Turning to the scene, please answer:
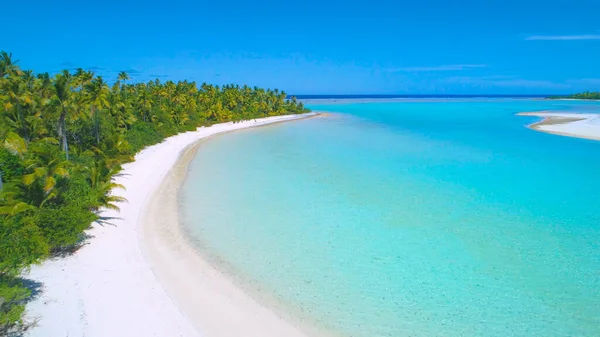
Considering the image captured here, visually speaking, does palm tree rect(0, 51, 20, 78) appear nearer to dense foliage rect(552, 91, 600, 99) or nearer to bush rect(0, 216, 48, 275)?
bush rect(0, 216, 48, 275)

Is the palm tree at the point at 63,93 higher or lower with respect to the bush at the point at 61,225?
higher

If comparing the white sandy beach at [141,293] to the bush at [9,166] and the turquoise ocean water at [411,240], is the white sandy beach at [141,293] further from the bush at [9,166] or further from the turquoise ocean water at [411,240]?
the bush at [9,166]

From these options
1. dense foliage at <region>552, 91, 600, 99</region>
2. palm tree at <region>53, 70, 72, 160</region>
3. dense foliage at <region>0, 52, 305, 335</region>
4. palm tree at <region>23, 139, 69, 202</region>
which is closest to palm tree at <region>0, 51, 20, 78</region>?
dense foliage at <region>0, 52, 305, 335</region>

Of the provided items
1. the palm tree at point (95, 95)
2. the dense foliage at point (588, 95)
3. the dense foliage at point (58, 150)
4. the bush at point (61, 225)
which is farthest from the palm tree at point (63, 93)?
the dense foliage at point (588, 95)

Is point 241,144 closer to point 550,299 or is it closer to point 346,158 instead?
point 346,158

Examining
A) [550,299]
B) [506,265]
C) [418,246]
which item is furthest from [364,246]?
[550,299]
